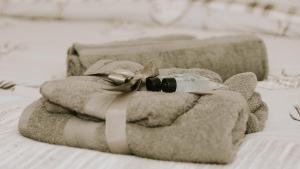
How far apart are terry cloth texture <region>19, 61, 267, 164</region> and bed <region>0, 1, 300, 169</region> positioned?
15mm

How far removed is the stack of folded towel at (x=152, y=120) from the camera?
0.65 metres

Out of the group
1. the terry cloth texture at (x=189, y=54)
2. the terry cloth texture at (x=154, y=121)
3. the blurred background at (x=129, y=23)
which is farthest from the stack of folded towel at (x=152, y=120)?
the blurred background at (x=129, y=23)

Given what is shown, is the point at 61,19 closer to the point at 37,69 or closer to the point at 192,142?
the point at 37,69

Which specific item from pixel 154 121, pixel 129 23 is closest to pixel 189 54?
pixel 154 121

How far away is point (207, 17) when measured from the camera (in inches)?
66.8

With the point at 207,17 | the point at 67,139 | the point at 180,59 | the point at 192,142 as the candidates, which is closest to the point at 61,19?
the point at 207,17

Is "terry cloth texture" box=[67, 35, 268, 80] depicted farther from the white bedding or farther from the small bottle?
the small bottle

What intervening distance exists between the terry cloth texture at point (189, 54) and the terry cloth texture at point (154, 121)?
0.31 m

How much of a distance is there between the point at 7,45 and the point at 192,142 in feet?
3.29

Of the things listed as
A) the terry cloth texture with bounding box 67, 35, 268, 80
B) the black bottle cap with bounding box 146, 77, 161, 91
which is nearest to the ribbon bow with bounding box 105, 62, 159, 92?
the black bottle cap with bounding box 146, 77, 161, 91

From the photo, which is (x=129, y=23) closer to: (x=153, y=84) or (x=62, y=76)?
(x=62, y=76)

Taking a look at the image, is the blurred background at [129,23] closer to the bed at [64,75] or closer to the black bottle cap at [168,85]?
the bed at [64,75]

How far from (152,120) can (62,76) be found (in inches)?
23.4

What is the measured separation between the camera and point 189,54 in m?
1.11
